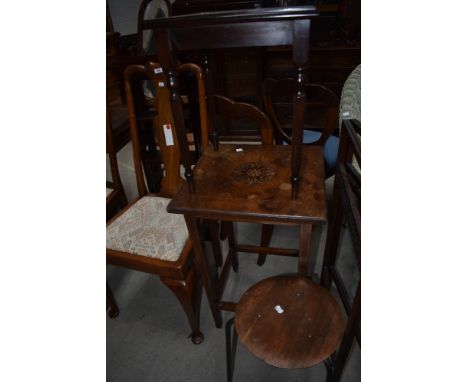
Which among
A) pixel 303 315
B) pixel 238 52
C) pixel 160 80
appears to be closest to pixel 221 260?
pixel 303 315

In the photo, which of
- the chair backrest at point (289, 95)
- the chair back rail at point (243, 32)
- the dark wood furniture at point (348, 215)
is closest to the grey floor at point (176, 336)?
the dark wood furniture at point (348, 215)

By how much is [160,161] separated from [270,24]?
4.48 ft

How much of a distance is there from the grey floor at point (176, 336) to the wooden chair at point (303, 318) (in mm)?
284

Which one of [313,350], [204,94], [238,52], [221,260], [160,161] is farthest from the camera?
[238,52]

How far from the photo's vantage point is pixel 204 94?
1.34 metres

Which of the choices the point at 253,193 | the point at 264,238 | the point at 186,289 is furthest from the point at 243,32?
the point at 264,238

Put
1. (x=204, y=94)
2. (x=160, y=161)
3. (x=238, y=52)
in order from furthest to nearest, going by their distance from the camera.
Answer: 1. (x=238, y=52)
2. (x=160, y=161)
3. (x=204, y=94)

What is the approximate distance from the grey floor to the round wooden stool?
1.65 ft

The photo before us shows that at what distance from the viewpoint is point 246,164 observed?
117cm

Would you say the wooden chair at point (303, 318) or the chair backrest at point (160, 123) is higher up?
the chair backrest at point (160, 123)

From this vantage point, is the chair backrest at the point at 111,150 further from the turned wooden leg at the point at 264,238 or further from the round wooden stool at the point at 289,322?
the round wooden stool at the point at 289,322

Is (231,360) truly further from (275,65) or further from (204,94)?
(275,65)

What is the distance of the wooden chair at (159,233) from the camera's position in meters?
1.22

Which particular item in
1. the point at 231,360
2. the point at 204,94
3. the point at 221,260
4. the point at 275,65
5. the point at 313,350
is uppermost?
the point at 275,65
